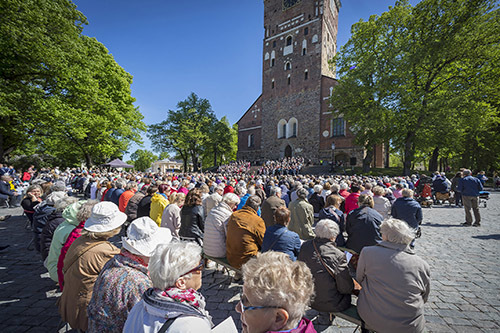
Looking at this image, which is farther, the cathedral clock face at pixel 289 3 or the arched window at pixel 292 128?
the arched window at pixel 292 128

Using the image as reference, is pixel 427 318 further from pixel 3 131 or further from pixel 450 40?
pixel 450 40

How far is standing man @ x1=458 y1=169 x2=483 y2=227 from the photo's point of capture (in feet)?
24.9

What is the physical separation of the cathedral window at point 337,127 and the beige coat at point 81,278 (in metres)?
30.4

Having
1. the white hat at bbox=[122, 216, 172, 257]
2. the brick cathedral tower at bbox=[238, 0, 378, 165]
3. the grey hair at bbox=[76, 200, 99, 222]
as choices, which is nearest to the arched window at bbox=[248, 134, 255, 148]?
the brick cathedral tower at bbox=[238, 0, 378, 165]

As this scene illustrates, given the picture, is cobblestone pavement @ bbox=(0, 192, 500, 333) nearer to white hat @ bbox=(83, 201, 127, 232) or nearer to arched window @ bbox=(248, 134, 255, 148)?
white hat @ bbox=(83, 201, 127, 232)

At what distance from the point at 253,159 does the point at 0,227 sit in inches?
1272

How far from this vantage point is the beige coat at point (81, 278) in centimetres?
200

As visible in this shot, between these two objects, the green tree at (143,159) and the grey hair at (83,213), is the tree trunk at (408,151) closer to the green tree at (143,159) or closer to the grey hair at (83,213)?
the grey hair at (83,213)

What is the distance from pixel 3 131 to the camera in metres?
13.8

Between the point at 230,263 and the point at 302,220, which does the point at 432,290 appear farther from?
the point at 230,263

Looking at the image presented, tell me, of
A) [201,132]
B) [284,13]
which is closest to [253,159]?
[201,132]

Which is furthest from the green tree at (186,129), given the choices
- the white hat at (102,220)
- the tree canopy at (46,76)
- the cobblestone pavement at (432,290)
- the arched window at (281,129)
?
the white hat at (102,220)

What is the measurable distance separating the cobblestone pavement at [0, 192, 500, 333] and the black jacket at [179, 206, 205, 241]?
0.81 meters

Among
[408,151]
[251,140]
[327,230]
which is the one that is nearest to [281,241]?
[327,230]
